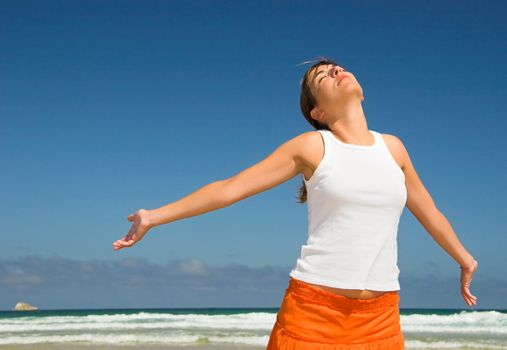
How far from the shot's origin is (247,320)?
21000 millimetres

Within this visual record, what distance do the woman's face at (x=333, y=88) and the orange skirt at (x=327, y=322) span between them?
2.34 ft

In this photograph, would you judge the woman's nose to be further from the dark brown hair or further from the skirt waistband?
the skirt waistband

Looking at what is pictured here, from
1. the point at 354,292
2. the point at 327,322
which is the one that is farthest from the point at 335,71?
the point at 327,322

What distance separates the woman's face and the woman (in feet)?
0.07

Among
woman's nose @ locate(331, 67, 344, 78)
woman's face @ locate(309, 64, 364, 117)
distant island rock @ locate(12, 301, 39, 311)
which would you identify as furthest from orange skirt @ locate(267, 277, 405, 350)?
distant island rock @ locate(12, 301, 39, 311)

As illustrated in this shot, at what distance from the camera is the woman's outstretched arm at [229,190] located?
88.8 inches

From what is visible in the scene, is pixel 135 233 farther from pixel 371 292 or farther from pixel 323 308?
pixel 371 292

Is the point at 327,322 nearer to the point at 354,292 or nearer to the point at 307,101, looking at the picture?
the point at 354,292

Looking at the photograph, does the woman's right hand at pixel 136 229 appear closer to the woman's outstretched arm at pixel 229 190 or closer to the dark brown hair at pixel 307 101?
the woman's outstretched arm at pixel 229 190

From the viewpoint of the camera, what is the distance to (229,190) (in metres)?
2.30

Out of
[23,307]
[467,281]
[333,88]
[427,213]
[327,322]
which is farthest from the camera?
[23,307]

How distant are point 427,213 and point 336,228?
614mm

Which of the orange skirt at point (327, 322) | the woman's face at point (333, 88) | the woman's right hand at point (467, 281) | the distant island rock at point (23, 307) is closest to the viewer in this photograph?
the orange skirt at point (327, 322)

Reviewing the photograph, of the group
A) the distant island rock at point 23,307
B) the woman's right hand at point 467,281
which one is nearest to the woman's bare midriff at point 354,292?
the woman's right hand at point 467,281
